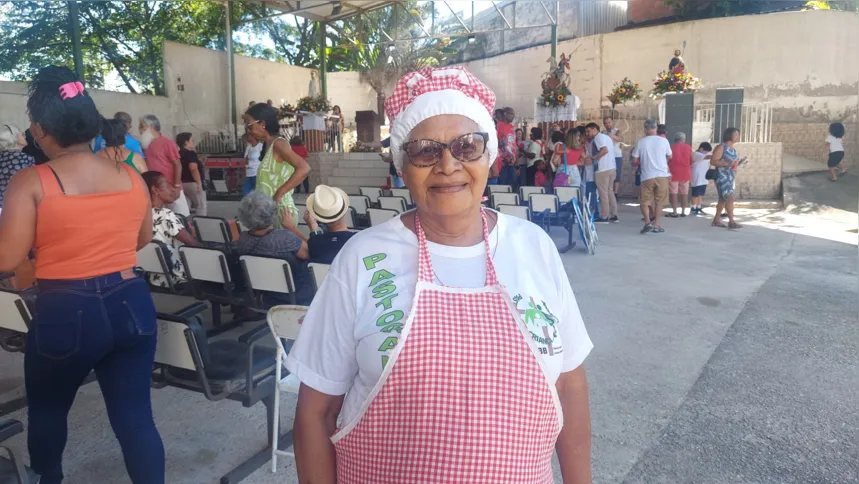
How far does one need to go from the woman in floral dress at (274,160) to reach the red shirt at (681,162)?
8.09m

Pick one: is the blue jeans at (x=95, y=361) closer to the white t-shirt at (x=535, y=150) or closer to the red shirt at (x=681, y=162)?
the red shirt at (x=681, y=162)

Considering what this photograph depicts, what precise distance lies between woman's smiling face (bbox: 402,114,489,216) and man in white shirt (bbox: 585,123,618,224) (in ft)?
28.6

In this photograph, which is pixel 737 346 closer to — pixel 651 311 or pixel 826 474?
pixel 651 311

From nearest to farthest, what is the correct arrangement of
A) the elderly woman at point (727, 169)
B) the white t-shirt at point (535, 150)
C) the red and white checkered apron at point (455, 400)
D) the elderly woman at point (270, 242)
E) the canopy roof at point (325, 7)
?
1. the red and white checkered apron at point (455, 400)
2. the elderly woman at point (270, 242)
3. the elderly woman at point (727, 169)
4. the white t-shirt at point (535, 150)
5. the canopy roof at point (325, 7)

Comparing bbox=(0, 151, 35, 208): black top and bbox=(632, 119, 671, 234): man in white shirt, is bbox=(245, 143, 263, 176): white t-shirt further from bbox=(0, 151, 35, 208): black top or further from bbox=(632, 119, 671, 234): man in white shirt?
bbox=(632, 119, 671, 234): man in white shirt

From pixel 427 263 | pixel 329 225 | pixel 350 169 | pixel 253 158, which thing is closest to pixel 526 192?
pixel 253 158

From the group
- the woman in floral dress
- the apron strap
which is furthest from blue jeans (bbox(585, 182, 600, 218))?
the apron strap

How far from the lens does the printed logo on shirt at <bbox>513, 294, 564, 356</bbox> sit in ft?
4.30

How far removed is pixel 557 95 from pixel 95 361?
12.5 m

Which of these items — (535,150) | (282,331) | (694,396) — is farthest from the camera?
(535,150)

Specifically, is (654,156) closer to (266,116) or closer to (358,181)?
(266,116)

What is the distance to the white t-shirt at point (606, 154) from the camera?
971cm

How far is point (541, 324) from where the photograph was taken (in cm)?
133

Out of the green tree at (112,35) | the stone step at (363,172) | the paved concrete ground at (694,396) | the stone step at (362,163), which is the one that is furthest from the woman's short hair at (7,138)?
the stone step at (362,163)
